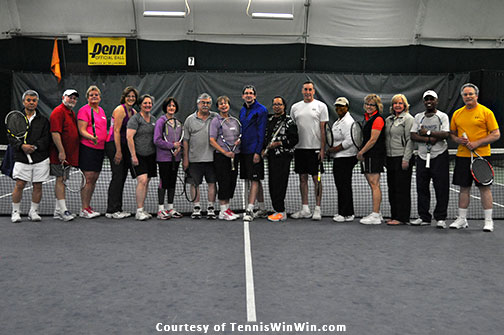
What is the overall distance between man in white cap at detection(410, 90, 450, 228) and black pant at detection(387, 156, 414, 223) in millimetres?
172

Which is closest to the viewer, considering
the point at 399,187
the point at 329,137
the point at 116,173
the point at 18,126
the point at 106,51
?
the point at 18,126

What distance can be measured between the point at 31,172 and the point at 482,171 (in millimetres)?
5258

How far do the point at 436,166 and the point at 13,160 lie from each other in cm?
508

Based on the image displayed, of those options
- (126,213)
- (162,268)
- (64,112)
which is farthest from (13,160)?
(162,268)

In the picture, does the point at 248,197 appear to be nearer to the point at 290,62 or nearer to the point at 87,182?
the point at 87,182

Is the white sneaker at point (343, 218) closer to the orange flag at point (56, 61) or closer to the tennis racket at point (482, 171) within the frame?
the tennis racket at point (482, 171)

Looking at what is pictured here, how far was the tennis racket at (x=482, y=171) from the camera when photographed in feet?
18.0

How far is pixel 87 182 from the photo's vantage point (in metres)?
6.27

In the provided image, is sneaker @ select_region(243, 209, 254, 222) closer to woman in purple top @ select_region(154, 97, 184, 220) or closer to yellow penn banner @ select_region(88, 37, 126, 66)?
woman in purple top @ select_region(154, 97, 184, 220)

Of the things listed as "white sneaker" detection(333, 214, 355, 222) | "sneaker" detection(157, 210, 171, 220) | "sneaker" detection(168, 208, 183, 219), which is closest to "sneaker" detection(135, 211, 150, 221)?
"sneaker" detection(157, 210, 171, 220)

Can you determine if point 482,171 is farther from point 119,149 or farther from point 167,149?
point 119,149

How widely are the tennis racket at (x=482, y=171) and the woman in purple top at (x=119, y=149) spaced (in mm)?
4146

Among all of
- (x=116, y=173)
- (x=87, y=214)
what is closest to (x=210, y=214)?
(x=116, y=173)

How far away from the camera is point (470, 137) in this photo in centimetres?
565
